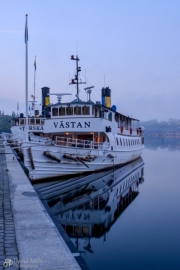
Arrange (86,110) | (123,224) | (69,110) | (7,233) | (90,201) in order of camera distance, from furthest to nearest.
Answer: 1. (69,110)
2. (86,110)
3. (90,201)
4. (123,224)
5. (7,233)

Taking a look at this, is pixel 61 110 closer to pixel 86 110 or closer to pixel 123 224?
pixel 86 110

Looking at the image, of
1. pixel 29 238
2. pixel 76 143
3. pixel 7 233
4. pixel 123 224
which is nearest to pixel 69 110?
pixel 76 143

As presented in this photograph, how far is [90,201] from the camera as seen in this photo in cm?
1550

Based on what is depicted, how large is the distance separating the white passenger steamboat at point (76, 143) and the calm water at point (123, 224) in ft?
7.22

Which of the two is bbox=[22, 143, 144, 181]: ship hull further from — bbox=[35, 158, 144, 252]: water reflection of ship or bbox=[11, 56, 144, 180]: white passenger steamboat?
bbox=[35, 158, 144, 252]: water reflection of ship

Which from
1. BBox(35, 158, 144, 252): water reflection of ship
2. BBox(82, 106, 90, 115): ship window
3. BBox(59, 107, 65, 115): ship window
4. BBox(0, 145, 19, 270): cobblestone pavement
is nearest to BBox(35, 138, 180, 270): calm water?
BBox(35, 158, 144, 252): water reflection of ship

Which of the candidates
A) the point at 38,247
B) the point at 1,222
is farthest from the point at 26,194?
the point at 38,247

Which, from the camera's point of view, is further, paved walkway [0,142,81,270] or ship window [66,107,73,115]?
ship window [66,107,73,115]

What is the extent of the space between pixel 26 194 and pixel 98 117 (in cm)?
1370

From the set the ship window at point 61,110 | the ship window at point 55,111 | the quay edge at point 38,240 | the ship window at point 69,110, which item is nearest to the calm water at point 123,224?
the quay edge at point 38,240

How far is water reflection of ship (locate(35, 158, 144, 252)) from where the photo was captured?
38.2 feet

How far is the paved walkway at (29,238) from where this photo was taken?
4945 mm

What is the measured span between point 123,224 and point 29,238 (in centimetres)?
700

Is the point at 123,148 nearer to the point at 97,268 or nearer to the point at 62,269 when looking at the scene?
the point at 97,268
